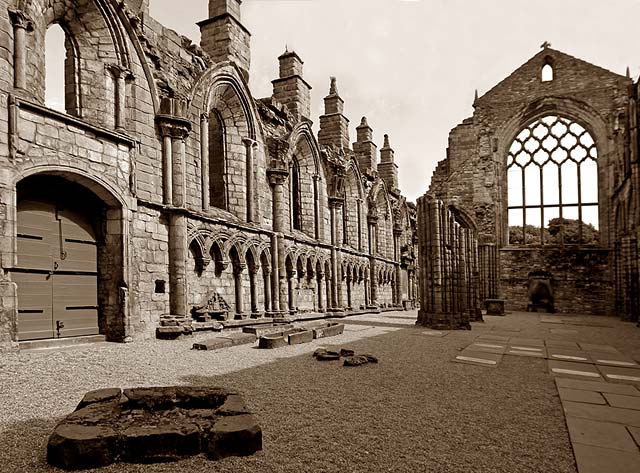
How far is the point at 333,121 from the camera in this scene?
21828 mm

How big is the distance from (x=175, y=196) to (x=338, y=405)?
7376 mm

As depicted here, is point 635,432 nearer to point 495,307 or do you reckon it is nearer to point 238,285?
point 238,285

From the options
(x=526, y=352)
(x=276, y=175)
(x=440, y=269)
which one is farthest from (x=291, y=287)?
(x=526, y=352)

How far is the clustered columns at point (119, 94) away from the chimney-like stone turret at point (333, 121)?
506 inches

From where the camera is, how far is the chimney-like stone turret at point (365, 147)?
2593 centimetres

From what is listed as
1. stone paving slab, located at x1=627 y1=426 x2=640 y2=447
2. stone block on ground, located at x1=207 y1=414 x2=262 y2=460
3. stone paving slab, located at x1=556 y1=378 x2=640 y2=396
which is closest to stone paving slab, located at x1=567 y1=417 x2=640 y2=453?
stone paving slab, located at x1=627 y1=426 x2=640 y2=447

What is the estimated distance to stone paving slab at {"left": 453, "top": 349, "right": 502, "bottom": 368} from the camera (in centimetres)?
707

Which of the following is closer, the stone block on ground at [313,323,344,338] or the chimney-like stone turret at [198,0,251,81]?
the stone block on ground at [313,323,344,338]

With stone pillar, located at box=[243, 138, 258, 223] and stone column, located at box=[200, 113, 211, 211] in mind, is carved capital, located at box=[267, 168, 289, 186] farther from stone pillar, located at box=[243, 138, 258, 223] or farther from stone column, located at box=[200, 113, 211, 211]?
stone column, located at box=[200, 113, 211, 211]

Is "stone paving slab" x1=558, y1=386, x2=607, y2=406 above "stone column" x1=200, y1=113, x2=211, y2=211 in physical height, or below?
below

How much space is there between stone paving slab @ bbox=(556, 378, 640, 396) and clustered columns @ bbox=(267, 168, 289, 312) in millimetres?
9783

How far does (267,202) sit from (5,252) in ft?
28.1

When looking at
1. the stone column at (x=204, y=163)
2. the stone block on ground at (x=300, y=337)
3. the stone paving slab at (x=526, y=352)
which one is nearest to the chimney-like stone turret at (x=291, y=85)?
the stone column at (x=204, y=163)

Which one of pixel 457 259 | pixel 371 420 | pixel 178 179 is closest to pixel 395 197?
pixel 457 259
